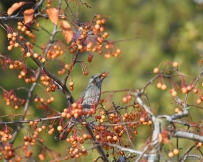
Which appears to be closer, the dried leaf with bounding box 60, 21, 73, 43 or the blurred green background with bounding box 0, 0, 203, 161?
the dried leaf with bounding box 60, 21, 73, 43

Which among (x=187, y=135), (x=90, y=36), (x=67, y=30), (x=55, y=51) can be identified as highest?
(x=55, y=51)

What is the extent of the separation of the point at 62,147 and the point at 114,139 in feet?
23.7

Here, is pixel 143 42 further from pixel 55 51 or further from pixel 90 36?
pixel 90 36

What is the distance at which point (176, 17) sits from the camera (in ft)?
42.1

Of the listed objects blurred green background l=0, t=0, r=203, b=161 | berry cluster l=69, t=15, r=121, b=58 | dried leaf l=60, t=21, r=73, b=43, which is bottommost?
dried leaf l=60, t=21, r=73, b=43

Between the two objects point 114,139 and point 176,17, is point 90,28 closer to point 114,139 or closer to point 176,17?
point 114,139

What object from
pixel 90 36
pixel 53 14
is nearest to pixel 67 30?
pixel 53 14

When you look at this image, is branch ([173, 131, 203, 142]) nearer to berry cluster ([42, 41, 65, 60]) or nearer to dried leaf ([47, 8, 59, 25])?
dried leaf ([47, 8, 59, 25])

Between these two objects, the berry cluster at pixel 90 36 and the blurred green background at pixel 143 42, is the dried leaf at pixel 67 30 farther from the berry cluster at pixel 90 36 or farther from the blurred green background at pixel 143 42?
the blurred green background at pixel 143 42

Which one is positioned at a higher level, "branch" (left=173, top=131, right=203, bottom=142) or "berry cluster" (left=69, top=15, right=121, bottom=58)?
"berry cluster" (left=69, top=15, right=121, bottom=58)

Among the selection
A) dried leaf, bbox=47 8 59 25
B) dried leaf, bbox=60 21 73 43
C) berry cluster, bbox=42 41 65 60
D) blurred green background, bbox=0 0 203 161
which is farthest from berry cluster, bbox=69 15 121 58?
blurred green background, bbox=0 0 203 161

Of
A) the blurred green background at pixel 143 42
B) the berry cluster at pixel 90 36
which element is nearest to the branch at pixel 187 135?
the berry cluster at pixel 90 36

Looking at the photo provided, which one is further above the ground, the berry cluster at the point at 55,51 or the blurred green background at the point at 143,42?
the blurred green background at the point at 143,42

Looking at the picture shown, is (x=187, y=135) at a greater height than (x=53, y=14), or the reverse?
(x=53, y=14)
